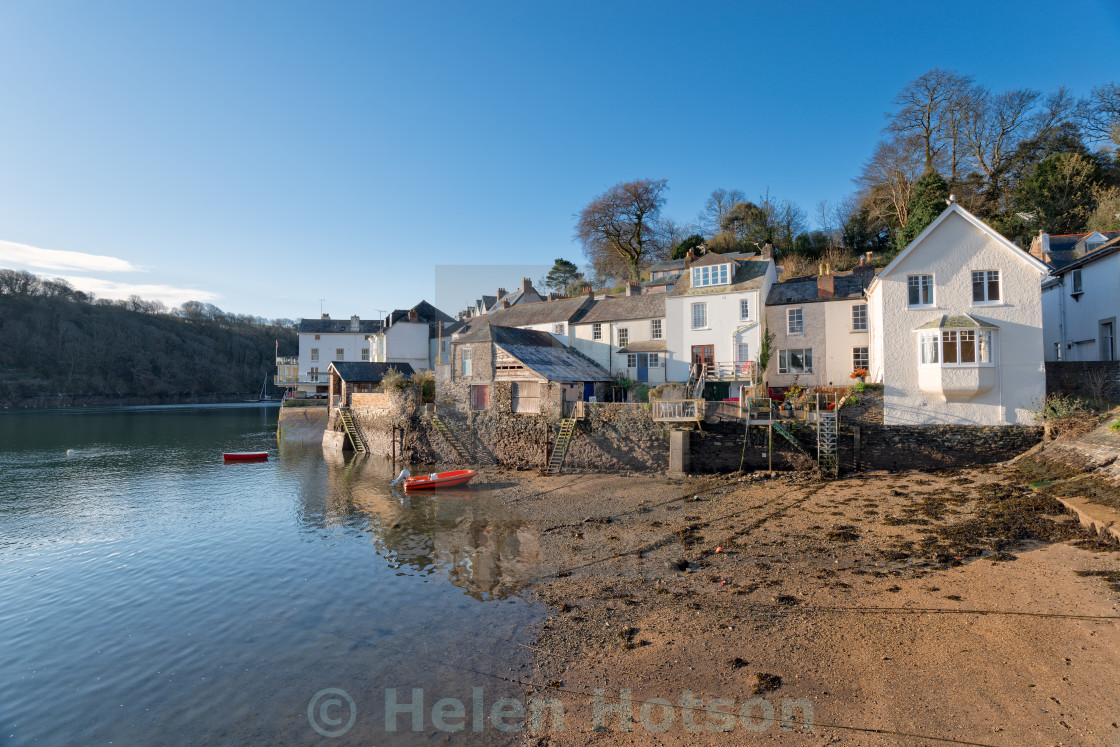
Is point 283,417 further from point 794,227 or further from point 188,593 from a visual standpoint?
point 794,227

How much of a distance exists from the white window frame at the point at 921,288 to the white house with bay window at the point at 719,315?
26.4 ft

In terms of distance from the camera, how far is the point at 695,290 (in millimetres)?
33219

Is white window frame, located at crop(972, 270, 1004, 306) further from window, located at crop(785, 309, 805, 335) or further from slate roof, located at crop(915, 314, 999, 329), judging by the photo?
window, located at crop(785, 309, 805, 335)

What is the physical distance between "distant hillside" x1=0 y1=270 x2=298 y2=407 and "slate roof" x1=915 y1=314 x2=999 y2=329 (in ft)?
393

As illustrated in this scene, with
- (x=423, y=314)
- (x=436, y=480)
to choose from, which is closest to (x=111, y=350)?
(x=423, y=314)

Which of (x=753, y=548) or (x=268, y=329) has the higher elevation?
(x=268, y=329)

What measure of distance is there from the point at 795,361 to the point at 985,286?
30.6 feet

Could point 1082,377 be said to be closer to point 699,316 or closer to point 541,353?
point 699,316

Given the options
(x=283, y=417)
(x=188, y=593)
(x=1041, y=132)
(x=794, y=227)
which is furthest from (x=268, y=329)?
(x=1041, y=132)

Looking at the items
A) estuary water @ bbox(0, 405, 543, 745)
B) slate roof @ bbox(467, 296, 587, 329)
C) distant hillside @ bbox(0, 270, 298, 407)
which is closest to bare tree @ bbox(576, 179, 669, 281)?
slate roof @ bbox(467, 296, 587, 329)

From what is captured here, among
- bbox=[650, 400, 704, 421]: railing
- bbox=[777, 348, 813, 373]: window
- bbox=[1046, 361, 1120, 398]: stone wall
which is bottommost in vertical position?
bbox=[650, 400, 704, 421]: railing

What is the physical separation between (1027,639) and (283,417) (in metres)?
53.4

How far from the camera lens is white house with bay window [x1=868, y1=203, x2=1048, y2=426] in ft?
72.6

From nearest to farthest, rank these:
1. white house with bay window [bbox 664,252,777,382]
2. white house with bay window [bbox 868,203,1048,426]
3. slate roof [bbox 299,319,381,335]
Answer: white house with bay window [bbox 868,203,1048,426]
white house with bay window [bbox 664,252,777,382]
slate roof [bbox 299,319,381,335]
